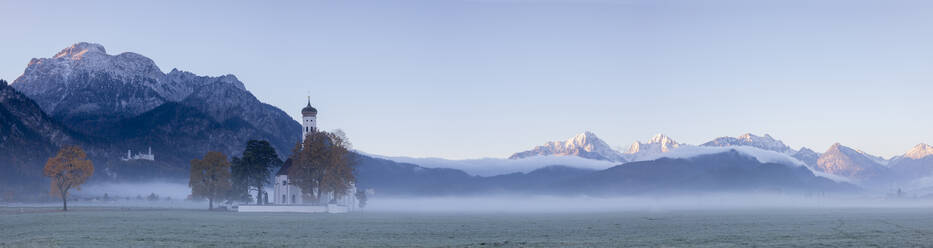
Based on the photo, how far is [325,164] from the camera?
5335 inches

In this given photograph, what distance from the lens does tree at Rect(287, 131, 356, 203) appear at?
440ft

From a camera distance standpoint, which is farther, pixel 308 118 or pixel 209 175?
pixel 308 118

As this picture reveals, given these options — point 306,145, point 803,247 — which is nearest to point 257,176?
point 306,145

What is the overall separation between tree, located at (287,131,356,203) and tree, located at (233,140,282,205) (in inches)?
445

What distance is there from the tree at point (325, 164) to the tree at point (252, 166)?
11.3 meters

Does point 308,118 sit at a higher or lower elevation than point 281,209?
higher

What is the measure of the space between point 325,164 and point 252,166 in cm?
1853

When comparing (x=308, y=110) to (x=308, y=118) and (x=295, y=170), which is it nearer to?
(x=308, y=118)

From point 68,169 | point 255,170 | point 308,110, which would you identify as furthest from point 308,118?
point 68,169

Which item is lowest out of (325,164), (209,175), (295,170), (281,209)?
(281,209)

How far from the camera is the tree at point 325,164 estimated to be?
134 meters

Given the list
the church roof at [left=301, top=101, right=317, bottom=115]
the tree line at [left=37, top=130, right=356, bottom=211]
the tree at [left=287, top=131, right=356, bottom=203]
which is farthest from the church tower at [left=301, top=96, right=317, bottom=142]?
the tree at [left=287, top=131, right=356, bottom=203]

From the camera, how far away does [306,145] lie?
135m

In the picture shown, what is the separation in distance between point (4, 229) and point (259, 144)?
74.3 meters
